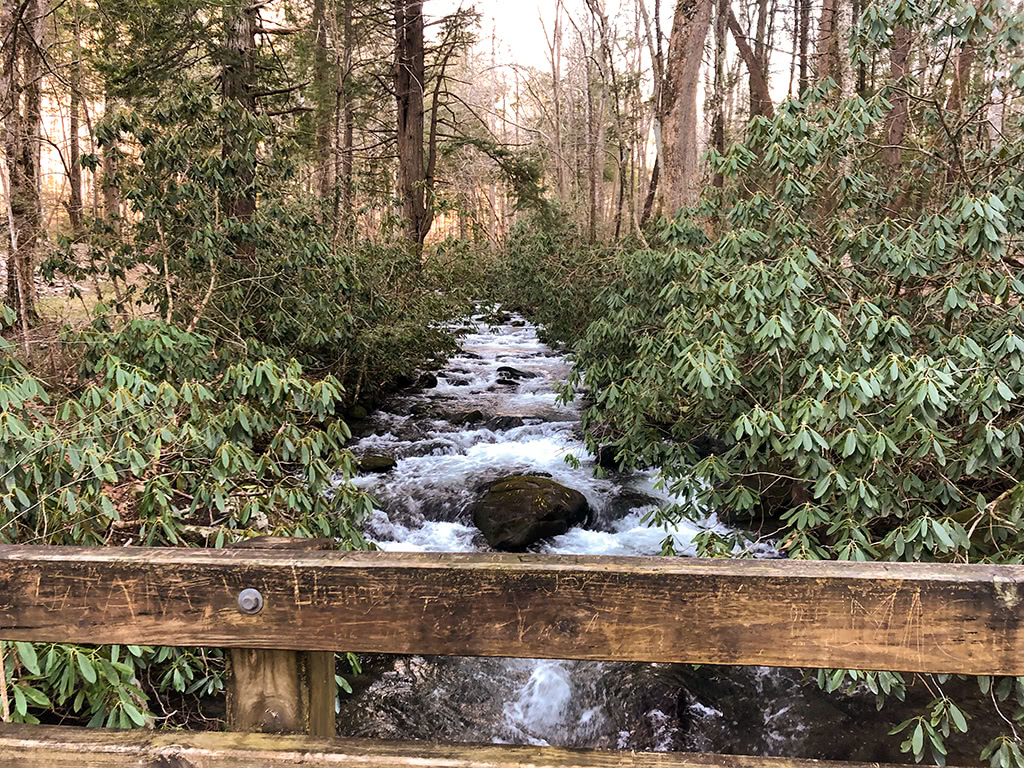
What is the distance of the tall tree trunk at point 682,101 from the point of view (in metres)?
9.02

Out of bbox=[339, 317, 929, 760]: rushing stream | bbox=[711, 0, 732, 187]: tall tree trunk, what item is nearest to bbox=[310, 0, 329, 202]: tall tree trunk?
bbox=[339, 317, 929, 760]: rushing stream

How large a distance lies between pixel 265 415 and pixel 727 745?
3878mm

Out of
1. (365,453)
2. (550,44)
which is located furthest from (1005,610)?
(550,44)

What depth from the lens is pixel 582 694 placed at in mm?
5371

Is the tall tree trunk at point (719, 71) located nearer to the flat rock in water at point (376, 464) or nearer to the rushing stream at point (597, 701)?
the flat rock in water at point (376, 464)

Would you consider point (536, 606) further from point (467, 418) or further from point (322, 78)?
point (322, 78)

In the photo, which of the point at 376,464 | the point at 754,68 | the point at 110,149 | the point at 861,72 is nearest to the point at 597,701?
the point at 376,464

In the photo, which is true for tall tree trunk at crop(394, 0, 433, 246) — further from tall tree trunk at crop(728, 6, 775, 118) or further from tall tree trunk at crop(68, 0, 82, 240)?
tall tree trunk at crop(728, 6, 775, 118)

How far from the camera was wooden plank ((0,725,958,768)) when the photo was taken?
1.51 meters

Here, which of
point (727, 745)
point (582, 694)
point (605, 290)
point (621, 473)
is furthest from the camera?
point (621, 473)

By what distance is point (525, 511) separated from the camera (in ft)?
24.9

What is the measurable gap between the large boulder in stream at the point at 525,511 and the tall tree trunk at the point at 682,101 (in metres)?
4.12

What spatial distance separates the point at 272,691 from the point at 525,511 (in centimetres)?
603

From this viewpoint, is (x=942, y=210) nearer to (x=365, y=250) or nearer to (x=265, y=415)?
(x=265, y=415)
